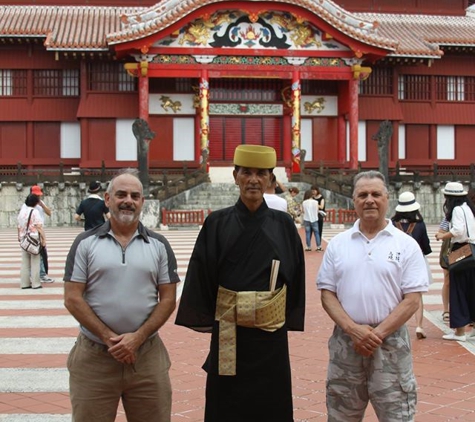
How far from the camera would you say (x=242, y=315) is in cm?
427

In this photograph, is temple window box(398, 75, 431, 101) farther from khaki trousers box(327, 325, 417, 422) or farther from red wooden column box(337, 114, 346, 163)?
khaki trousers box(327, 325, 417, 422)

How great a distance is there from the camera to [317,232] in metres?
17.5

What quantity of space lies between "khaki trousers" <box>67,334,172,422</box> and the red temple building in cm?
2446

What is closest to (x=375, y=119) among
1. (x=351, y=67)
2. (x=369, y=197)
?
(x=351, y=67)

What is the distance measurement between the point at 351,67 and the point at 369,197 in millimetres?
26315

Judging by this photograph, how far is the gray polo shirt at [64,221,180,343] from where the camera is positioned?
4234 mm

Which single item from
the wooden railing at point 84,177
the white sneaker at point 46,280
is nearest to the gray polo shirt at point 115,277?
the white sneaker at point 46,280

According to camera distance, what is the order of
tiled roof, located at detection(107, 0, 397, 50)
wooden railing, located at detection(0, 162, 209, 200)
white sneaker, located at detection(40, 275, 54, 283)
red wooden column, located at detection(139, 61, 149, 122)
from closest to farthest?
white sneaker, located at detection(40, 275, 54, 283), wooden railing, located at detection(0, 162, 209, 200), tiled roof, located at detection(107, 0, 397, 50), red wooden column, located at detection(139, 61, 149, 122)

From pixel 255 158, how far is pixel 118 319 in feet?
3.70

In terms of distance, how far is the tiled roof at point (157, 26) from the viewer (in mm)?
28281

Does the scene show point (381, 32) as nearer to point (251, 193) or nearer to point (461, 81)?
point (461, 81)

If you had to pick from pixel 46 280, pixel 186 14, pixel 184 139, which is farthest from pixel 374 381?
pixel 184 139

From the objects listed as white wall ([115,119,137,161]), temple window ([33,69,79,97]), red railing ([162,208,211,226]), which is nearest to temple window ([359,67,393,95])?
white wall ([115,119,137,161])

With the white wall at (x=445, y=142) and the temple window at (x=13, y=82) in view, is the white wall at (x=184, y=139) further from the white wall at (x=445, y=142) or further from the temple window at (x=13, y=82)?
the white wall at (x=445, y=142)
